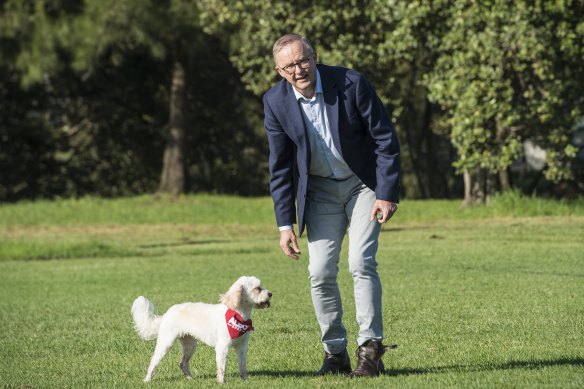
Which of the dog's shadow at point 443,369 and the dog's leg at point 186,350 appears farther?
the dog's leg at point 186,350

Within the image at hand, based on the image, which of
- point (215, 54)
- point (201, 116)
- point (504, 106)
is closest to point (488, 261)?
point (504, 106)

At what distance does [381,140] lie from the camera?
765 centimetres

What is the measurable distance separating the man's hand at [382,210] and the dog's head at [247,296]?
84cm

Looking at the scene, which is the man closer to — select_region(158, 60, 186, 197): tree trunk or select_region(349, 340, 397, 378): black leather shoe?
select_region(349, 340, 397, 378): black leather shoe

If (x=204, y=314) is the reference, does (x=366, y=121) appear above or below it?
above

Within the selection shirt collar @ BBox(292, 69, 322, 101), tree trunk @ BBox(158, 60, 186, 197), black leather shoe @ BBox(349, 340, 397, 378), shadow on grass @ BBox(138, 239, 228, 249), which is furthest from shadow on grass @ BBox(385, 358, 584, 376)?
tree trunk @ BBox(158, 60, 186, 197)

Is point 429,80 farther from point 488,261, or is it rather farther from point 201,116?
point 201,116

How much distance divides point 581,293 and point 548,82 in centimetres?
1387

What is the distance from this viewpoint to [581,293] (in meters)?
12.2

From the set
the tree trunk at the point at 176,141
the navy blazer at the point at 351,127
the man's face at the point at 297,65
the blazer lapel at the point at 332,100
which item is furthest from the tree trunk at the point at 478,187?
the man's face at the point at 297,65

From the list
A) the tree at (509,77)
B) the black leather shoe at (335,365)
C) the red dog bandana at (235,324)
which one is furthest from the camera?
the tree at (509,77)

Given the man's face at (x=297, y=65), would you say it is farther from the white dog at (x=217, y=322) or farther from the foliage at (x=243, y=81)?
the foliage at (x=243, y=81)

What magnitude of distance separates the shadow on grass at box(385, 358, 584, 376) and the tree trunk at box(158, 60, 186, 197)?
27.0 metres

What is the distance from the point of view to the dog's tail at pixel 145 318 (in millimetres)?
7984
